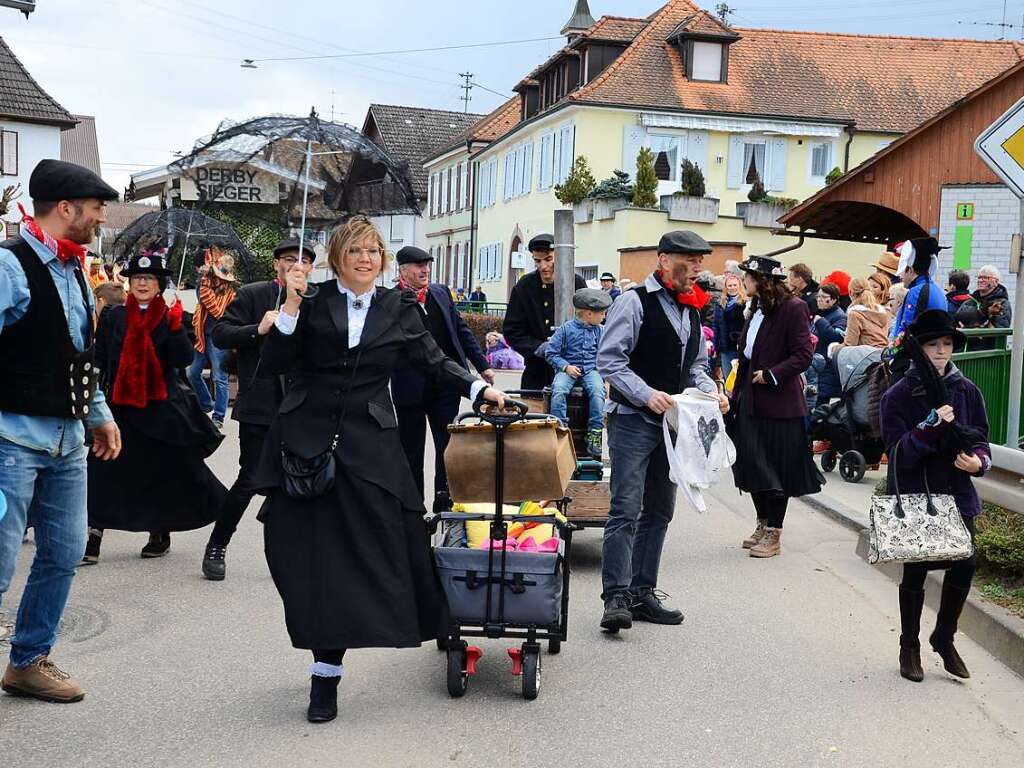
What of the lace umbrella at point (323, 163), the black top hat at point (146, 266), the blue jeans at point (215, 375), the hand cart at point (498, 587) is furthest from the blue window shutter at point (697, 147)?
the hand cart at point (498, 587)

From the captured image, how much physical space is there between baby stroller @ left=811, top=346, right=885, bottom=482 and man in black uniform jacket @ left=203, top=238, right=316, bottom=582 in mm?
6677

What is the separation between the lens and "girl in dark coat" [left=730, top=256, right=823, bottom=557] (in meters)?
9.62

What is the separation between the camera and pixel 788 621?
7.54m

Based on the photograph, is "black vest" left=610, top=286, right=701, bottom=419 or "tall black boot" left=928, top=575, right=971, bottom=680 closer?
"tall black boot" left=928, top=575, right=971, bottom=680

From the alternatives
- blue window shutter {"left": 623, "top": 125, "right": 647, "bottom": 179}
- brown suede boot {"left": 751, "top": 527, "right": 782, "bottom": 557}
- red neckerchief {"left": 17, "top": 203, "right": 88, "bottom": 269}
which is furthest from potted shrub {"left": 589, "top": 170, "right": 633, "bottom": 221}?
red neckerchief {"left": 17, "top": 203, "right": 88, "bottom": 269}

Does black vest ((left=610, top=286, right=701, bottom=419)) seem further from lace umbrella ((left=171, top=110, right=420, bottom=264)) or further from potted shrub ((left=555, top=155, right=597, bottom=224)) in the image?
potted shrub ((left=555, top=155, right=597, bottom=224))

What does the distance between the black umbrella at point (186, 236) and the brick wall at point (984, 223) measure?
11976 mm

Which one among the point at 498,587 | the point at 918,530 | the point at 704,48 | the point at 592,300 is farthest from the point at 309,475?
the point at 704,48

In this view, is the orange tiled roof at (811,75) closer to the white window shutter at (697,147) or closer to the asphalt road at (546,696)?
the white window shutter at (697,147)

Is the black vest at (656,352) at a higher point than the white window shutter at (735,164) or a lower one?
lower

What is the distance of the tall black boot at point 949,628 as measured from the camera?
6.36 metres

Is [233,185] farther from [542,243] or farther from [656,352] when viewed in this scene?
[656,352]

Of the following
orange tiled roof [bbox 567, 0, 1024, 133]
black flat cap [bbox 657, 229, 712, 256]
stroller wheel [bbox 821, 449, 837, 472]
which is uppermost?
orange tiled roof [bbox 567, 0, 1024, 133]

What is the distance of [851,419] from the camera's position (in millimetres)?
13250
